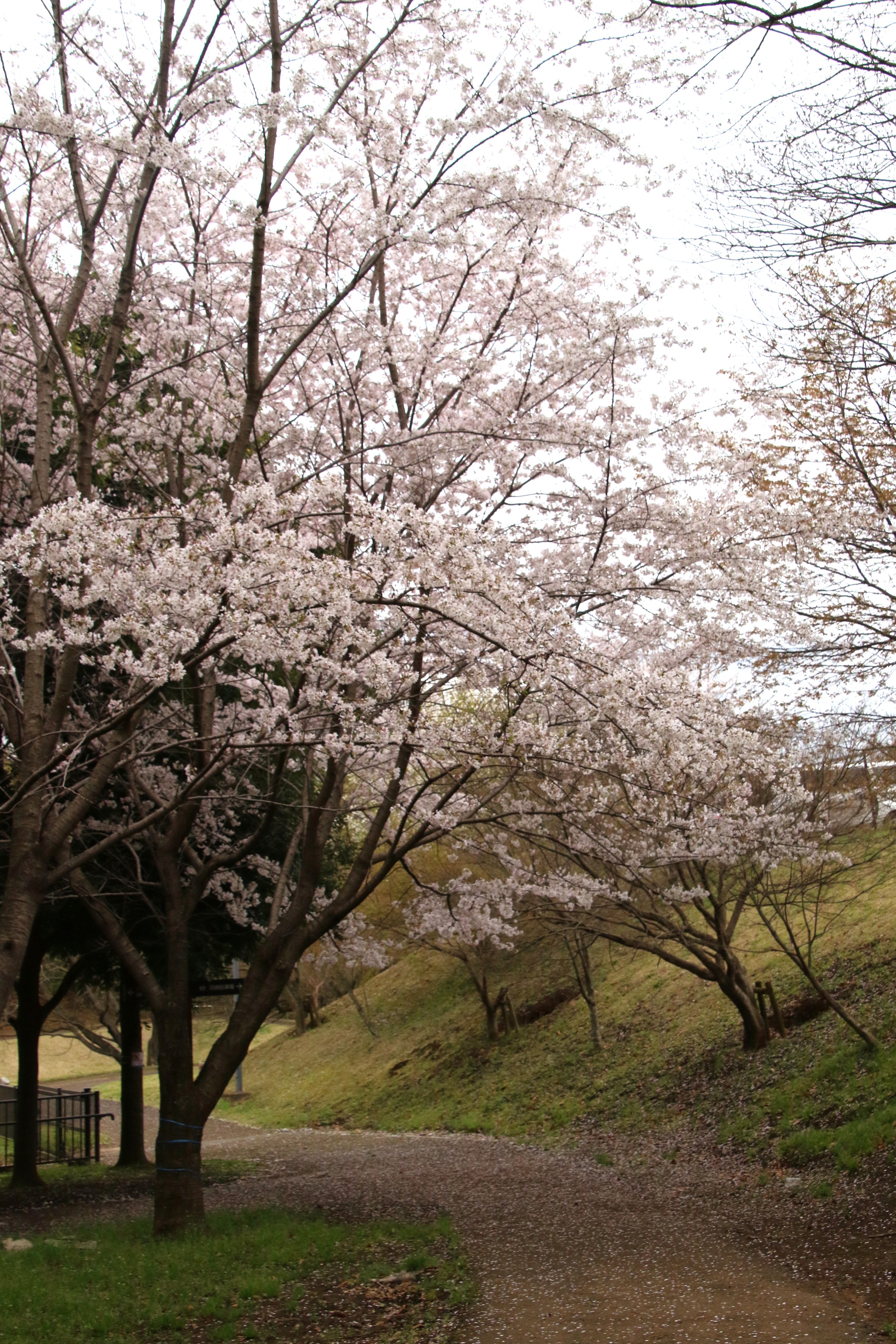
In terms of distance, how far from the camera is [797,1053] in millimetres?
11797

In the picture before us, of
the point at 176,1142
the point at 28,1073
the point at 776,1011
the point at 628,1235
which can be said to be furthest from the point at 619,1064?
the point at 176,1142

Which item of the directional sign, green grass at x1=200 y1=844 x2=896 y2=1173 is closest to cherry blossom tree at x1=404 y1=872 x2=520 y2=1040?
the directional sign

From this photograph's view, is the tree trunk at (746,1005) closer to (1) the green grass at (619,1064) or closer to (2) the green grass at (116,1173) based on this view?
(1) the green grass at (619,1064)

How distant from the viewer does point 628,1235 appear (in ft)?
27.3

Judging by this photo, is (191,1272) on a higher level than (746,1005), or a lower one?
lower

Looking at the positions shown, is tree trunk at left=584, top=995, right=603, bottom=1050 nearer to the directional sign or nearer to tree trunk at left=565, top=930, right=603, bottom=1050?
tree trunk at left=565, top=930, right=603, bottom=1050

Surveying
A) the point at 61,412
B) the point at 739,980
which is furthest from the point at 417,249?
the point at 739,980

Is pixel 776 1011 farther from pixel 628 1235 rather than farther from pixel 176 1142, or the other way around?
pixel 176 1142

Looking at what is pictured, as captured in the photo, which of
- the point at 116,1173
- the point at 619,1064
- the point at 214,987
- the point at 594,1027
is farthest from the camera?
the point at 594,1027

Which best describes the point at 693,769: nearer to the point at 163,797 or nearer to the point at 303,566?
the point at 303,566

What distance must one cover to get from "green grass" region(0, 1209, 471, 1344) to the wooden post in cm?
572

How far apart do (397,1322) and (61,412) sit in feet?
26.8

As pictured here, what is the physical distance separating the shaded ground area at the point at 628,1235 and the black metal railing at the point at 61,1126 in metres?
4.31

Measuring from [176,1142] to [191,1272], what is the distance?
1412mm
